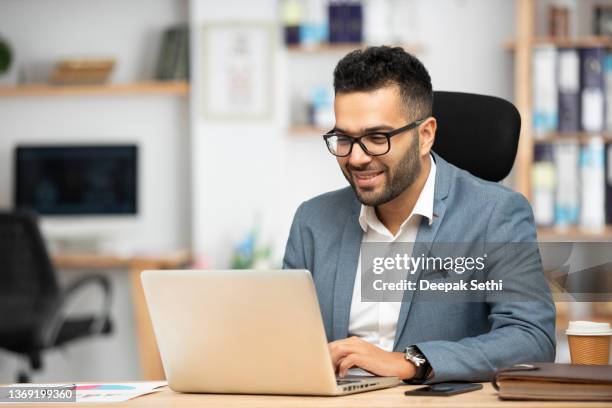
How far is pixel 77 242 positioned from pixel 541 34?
→ 7.66 feet

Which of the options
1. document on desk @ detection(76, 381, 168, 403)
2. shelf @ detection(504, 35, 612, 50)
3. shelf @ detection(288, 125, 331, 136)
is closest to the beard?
document on desk @ detection(76, 381, 168, 403)

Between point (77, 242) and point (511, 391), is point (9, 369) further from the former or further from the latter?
point (511, 391)

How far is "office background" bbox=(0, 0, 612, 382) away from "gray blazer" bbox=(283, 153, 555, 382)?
2.50 m

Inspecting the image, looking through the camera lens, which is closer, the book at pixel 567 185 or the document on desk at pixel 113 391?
the document on desk at pixel 113 391

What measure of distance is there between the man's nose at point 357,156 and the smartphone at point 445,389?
472 millimetres

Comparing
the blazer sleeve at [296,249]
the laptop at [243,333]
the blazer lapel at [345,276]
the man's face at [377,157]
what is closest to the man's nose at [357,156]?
the man's face at [377,157]

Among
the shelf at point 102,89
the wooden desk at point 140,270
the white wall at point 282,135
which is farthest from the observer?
the shelf at point 102,89

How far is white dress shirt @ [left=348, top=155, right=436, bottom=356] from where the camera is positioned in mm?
2068

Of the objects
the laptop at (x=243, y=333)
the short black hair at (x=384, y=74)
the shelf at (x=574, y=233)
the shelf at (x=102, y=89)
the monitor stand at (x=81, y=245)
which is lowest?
the monitor stand at (x=81, y=245)

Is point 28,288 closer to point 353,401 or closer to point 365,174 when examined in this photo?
point 365,174

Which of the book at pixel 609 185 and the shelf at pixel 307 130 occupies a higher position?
the shelf at pixel 307 130

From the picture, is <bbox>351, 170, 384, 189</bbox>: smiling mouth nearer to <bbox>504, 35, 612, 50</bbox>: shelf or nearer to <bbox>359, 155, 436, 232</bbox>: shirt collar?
<bbox>359, 155, 436, 232</bbox>: shirt collar

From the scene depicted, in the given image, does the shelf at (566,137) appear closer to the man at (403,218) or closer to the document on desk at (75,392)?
→ the man at (403,218)

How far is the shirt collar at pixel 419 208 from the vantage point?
6.74 feet
